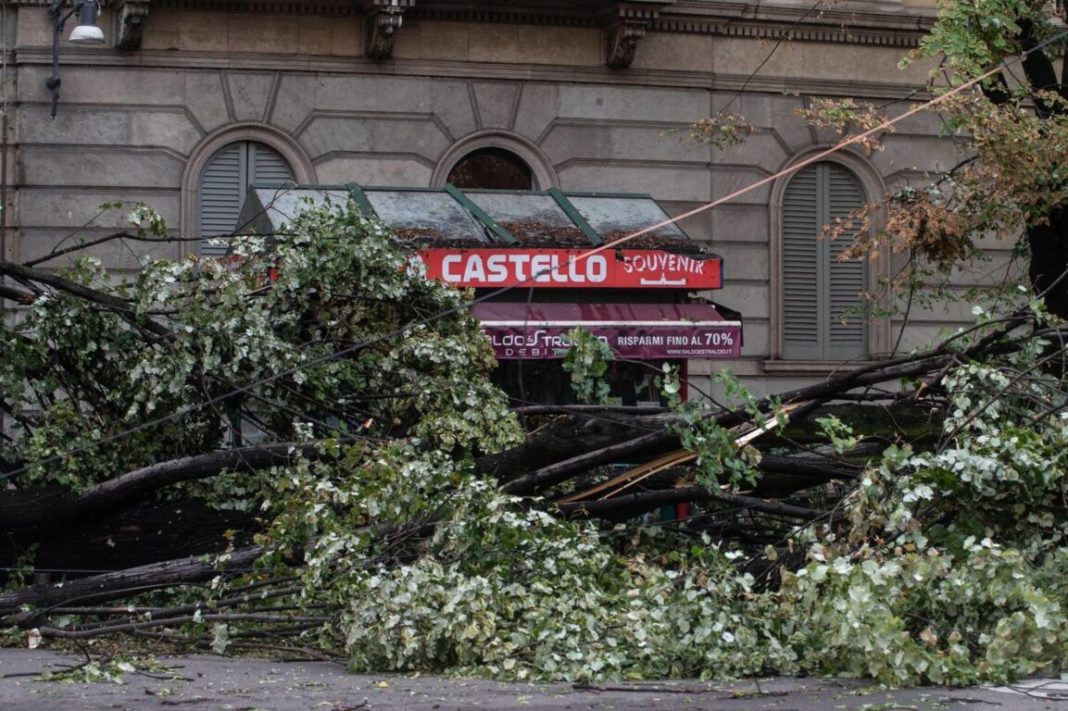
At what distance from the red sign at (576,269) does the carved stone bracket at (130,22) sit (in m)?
5.03

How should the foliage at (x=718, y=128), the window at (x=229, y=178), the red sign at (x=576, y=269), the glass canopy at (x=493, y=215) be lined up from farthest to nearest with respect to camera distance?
the window at (x=229, y=178), the foliage at (x=718, y=128), the glass canopy at (x=493, y=215), the red sign at (x=576, y=269)

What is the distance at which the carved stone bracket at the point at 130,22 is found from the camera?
15.7 meters

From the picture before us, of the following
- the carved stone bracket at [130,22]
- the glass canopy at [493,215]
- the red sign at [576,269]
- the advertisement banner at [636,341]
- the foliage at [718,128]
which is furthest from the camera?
the carved stone bracket at [130,22]

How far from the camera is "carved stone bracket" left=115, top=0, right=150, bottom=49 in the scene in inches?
619

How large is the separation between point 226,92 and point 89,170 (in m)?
1.60

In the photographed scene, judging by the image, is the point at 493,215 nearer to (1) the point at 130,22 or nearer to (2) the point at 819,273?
(1) the point at 130,22

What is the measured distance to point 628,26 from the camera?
1700cm

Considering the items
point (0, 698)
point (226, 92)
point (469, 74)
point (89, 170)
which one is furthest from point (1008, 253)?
point (0, 698)

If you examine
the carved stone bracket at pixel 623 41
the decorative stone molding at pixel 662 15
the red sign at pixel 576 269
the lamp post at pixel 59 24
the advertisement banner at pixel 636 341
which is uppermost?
the decorative stone molding at pixel 662 15

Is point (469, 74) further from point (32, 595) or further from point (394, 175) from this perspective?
point (32, 595)

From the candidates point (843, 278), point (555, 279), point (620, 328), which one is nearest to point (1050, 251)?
point (620, 328)

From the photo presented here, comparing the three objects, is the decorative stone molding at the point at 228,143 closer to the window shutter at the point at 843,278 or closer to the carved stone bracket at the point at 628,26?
the carved stone bracket at the point at 628,26

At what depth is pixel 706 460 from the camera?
7422 mm

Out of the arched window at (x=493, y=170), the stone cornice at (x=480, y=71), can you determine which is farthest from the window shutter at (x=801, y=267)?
the arched window at (x=493, y=170)
